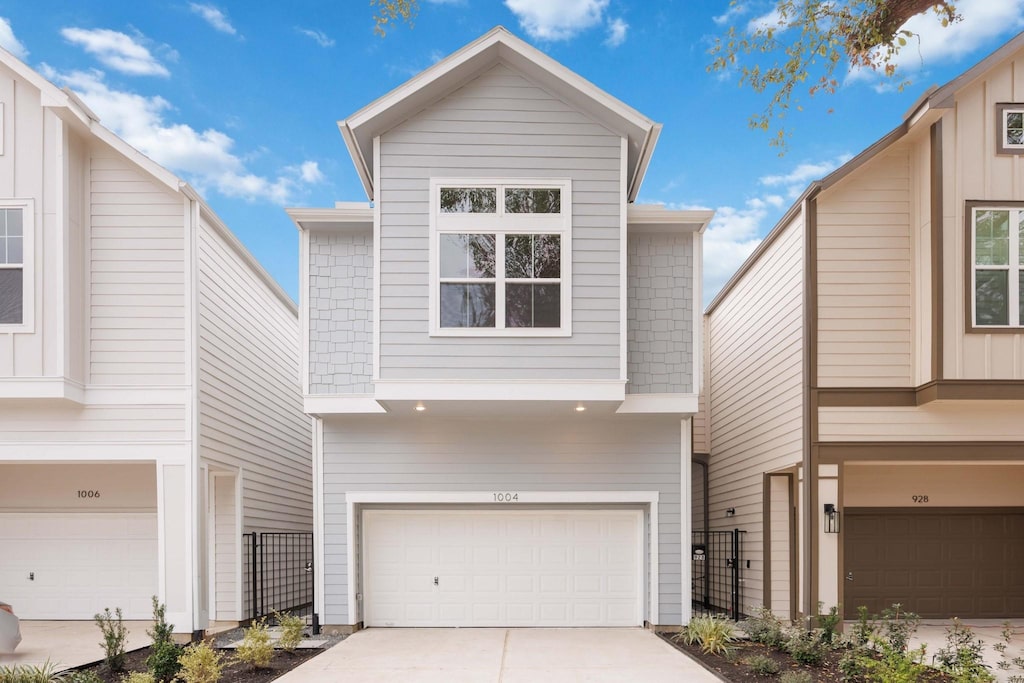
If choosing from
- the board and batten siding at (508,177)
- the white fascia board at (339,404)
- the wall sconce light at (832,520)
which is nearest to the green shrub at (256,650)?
the white fascia board at (339,404)

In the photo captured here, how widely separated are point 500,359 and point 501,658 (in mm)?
3612

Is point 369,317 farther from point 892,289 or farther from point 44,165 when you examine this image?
point 892,289

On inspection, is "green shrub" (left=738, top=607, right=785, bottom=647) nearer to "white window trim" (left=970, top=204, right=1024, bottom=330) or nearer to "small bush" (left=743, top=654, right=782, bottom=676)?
"small bush" (left=743, top=654, right=782, bottom=676)

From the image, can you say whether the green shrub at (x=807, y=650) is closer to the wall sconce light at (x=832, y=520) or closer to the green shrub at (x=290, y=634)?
the wall sconce light at (x=832, y=520)

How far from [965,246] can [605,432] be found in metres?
5.33

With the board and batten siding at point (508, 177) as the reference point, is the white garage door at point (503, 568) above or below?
below

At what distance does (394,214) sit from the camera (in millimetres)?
10195

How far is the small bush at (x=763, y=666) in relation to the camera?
8422 mm

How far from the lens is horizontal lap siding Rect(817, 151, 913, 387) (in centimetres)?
1077

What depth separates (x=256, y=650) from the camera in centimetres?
876

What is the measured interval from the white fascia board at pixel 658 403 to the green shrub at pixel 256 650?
535 cm

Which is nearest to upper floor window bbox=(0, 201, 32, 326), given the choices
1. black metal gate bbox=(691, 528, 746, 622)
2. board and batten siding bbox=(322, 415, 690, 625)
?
board and batten siding bbox=(322, 415, 690, 625)

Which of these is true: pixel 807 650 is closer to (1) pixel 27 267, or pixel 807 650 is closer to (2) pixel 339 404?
(2) pixel 339 404

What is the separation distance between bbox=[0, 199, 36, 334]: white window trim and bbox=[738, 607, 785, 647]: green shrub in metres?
10.1
